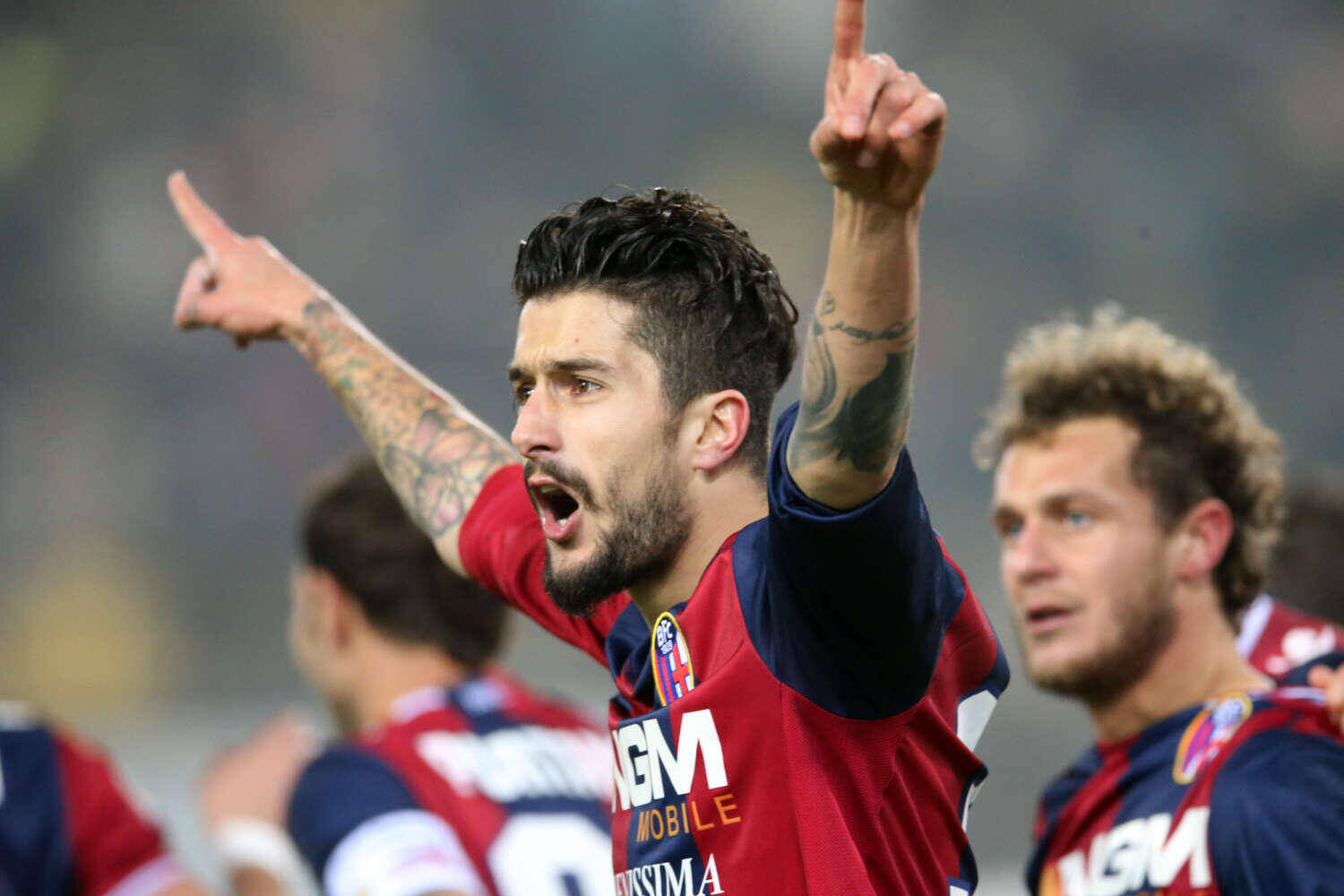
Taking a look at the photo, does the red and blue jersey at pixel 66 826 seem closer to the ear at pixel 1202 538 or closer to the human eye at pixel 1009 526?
the human eye at pixel 1009 526

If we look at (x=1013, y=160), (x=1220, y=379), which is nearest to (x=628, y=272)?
(x=1220, y=379)

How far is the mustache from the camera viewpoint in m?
2.04

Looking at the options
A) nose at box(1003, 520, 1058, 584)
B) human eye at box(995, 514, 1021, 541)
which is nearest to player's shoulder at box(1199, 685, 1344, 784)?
nose at box(1003, 520, 1058, 584)

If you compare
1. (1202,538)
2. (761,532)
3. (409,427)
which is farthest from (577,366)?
(1202,538)

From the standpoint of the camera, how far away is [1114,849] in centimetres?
290

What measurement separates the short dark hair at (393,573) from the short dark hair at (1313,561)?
2722 millimetres

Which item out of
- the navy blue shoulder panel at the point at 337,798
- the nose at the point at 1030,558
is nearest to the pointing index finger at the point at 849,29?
the nose at the point at 1030,558

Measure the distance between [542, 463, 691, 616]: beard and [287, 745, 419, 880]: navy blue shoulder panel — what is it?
126cm

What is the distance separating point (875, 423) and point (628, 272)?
64 centimetres

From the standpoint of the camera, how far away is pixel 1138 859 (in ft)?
9.14

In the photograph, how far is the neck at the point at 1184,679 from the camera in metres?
3.18

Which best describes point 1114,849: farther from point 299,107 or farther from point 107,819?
point 299,107

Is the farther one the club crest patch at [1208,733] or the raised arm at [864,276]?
Answer: the club crest patch at [1208,733]

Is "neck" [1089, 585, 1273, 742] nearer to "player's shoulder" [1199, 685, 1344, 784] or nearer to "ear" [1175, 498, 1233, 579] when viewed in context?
"ear" [1175, 498, 1233, 579]
